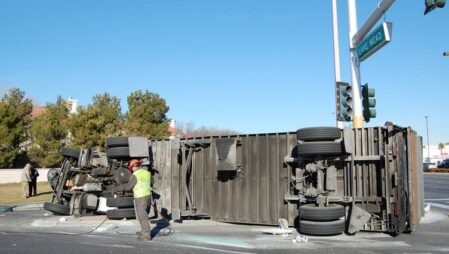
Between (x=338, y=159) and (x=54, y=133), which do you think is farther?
(x=54, y=133)

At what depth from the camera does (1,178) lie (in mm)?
35094

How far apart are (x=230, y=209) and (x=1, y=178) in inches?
1099

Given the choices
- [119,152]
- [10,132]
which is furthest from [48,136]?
[119,152]

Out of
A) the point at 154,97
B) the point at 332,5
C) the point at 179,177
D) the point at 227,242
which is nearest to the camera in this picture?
the point at 227,242

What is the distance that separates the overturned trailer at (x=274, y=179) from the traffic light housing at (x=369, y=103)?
129 cm

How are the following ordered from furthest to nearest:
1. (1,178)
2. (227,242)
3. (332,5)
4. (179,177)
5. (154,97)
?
(154,97) < (1,178) < (332,5) < (179,177) < (227,242)

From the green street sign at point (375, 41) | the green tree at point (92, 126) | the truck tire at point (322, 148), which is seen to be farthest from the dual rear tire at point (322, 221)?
the green tree at point (92, 126)

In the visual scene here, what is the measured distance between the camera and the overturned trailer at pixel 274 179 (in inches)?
423

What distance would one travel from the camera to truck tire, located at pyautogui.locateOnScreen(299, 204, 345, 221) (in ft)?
34.2

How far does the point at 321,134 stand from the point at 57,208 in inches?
323

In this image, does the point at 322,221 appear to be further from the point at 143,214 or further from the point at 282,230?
the point at 143,214

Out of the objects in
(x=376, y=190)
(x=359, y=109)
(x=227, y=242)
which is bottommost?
(x=227, y=242)

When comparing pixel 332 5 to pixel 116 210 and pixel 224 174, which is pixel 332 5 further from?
pixel 116 210

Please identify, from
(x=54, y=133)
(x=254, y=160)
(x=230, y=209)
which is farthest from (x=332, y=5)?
(x=54, y=133)
